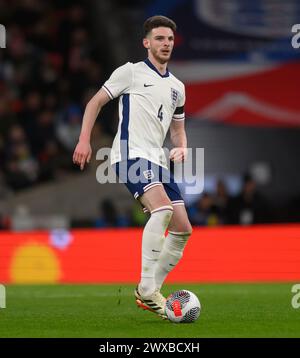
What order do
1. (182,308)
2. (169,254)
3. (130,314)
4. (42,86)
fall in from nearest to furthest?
(182,308)
(169,254)
(130,314)
(42,86)

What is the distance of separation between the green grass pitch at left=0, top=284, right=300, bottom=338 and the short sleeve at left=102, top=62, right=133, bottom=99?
6.22 ft

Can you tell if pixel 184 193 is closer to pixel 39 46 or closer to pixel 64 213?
pixel 64 213

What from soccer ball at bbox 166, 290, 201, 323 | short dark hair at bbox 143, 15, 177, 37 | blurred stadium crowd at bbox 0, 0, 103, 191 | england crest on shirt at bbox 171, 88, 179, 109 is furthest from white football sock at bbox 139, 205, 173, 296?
blurred stadium crowd at bbox 0, 0, 103, 191

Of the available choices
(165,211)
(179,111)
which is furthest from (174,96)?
(165,211)

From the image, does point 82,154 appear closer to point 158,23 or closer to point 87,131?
point 87,131

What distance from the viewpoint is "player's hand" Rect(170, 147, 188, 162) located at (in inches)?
356

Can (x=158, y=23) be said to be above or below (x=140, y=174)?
above

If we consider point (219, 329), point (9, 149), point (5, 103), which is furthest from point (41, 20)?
point (219, 329)

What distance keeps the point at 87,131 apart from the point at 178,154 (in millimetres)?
810

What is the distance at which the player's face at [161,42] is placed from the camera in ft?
29.8

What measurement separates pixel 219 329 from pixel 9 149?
10957 millimetres

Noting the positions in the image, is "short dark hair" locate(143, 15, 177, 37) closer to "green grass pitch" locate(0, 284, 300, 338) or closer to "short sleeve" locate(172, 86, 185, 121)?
"short sleeve" locate(172, 86, 185, 121)

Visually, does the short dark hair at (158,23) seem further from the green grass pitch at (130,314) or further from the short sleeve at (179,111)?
the green grass pitch at (130,314)

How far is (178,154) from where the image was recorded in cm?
907
